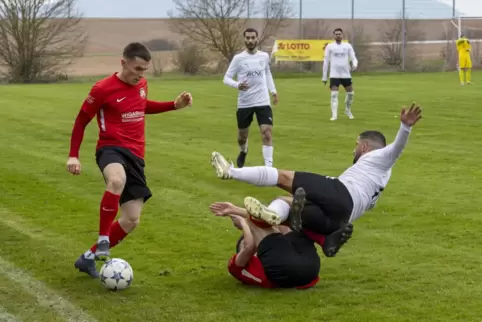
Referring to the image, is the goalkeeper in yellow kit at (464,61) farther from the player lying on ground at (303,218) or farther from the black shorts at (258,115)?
the player lying on ground at (303,218)

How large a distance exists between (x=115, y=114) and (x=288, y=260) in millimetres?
1968

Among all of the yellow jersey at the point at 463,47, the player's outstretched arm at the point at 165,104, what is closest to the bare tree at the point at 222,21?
the yellow jersey at the point at 463,47

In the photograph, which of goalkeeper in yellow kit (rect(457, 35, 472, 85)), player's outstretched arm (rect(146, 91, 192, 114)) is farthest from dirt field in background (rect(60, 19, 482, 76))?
player's outstretched arm (rect(146, 91, 192, 114))

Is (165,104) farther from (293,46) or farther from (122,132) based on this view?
(293,46)

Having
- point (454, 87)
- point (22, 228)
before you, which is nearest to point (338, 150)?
point (22, 228)

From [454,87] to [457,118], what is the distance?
11951 mm

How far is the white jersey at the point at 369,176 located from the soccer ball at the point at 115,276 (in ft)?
6.33

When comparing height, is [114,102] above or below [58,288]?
above

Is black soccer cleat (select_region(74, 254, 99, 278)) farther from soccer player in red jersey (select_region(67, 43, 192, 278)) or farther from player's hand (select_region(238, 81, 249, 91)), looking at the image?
player's hand (select_region(238, 81, 249, 91))

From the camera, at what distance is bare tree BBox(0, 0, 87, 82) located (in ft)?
156

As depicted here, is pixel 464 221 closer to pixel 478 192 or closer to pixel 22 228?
pixel 478 192

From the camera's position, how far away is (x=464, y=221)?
9945 millimetres

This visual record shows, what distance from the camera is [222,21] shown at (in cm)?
5062

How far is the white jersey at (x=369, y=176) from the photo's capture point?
7.24 m
